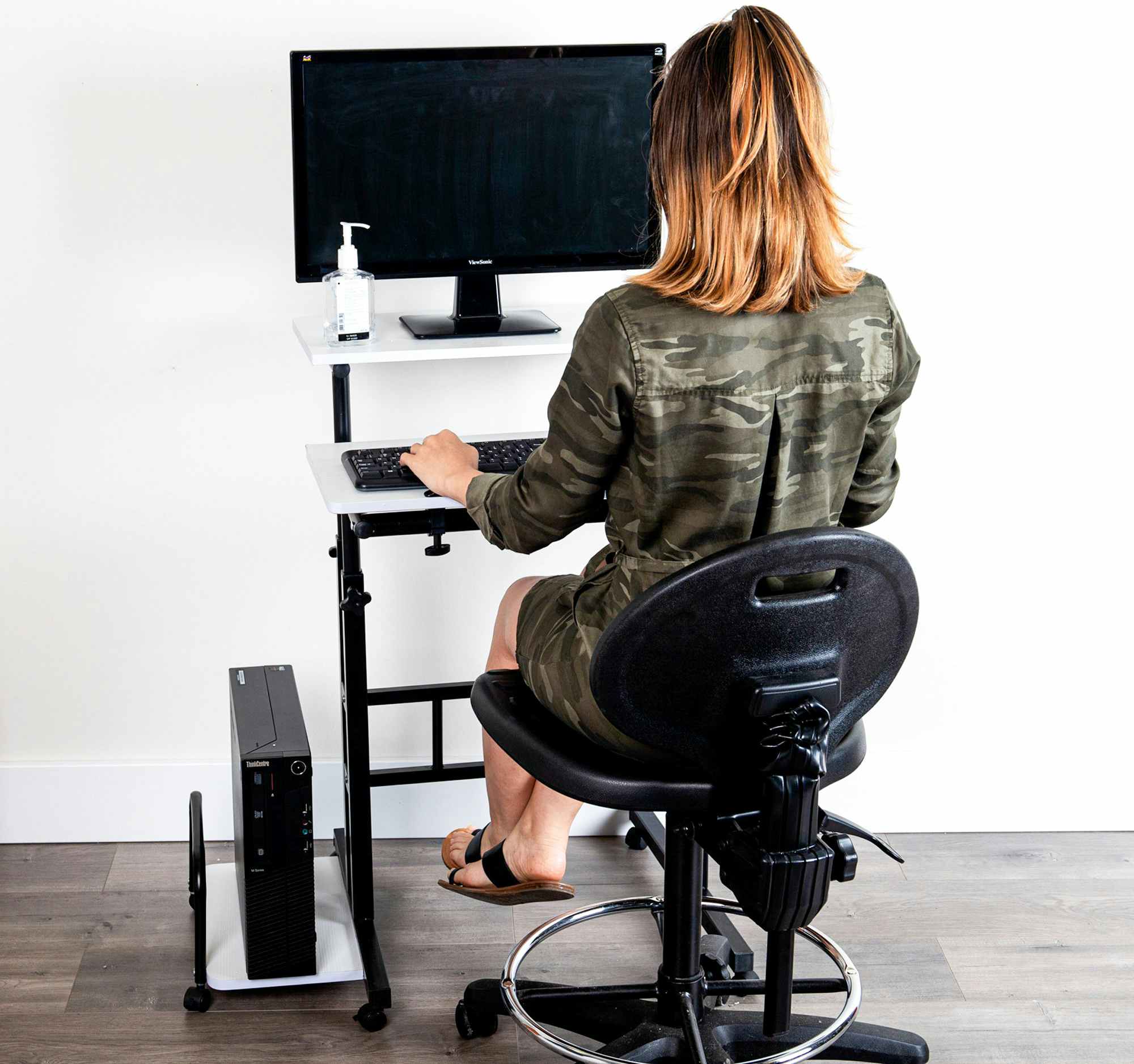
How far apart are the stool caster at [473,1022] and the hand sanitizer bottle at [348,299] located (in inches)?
37.8

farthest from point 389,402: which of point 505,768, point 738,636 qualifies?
point 738,636

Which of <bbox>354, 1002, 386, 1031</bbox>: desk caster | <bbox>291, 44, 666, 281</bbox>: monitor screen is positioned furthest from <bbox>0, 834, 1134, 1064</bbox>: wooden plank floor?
<bbox>291, 44, 666, 281</bbox>: monitor screen

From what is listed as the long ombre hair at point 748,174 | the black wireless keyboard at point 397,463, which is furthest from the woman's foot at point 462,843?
the long ombre hair at point 748,174

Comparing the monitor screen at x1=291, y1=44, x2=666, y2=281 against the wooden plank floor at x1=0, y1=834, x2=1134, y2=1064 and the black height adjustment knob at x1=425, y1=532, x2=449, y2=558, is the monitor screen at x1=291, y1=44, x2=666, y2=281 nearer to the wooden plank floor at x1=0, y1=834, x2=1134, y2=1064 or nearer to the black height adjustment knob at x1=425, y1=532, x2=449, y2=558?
the black height adjustment knob at x1=425, y1=532, x2=449, y2=558

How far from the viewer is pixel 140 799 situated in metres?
2.55

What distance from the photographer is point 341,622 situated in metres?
2.07

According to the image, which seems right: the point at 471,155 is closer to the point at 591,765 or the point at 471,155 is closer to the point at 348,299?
the point at 348,299

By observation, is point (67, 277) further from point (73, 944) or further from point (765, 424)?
point (765, 424)

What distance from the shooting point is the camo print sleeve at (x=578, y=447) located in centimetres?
145

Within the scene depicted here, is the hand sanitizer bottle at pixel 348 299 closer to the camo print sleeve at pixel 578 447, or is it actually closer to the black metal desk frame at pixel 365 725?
the black metal desk frame at pixel 365 725

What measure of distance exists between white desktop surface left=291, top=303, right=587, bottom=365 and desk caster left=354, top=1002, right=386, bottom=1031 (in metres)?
0.92

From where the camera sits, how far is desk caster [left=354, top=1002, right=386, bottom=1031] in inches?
79.3

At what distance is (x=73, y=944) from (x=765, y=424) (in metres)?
1.45

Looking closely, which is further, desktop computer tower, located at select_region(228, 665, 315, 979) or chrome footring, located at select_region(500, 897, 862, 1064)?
desktop computer tower, located at select_region(228, 665, 315, 979)
